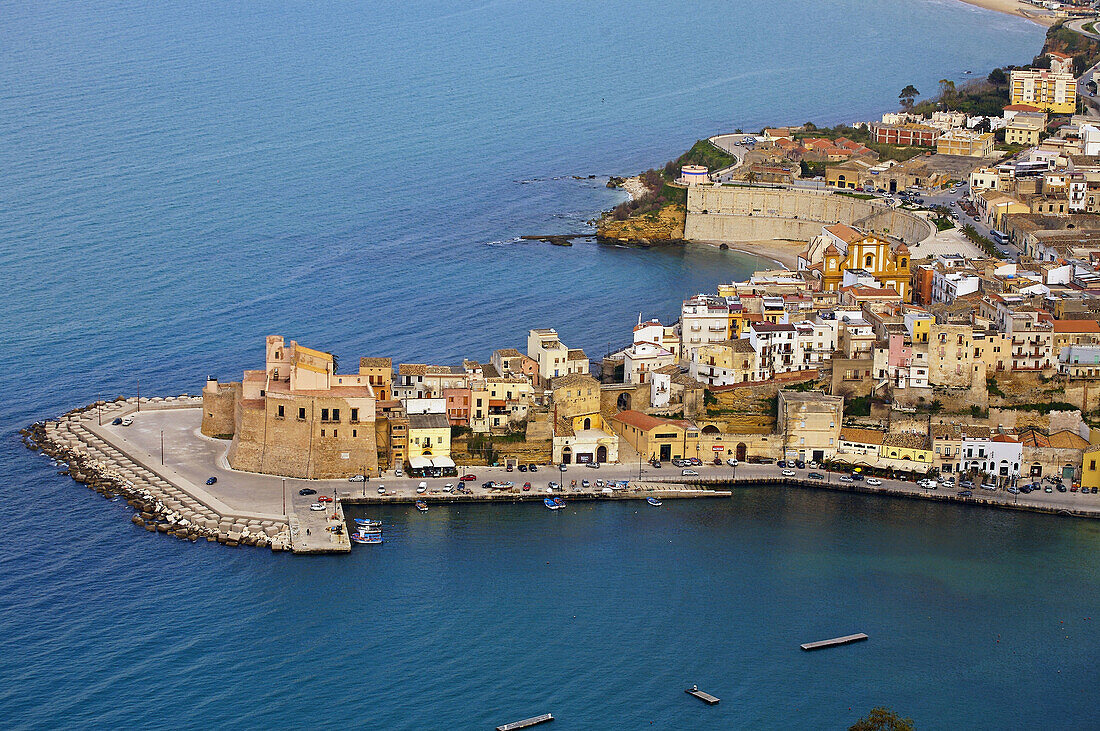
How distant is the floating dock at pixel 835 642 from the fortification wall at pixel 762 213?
142 ft

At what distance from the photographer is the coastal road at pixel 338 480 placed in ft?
170

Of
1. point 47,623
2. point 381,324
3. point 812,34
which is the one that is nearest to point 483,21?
point 812,34

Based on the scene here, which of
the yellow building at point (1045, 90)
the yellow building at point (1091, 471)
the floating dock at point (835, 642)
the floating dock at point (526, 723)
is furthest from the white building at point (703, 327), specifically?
the yellow building at point (1045, 90)

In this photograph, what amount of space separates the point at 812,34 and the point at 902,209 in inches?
3476

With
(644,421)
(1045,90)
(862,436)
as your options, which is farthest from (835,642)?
(1045,90)

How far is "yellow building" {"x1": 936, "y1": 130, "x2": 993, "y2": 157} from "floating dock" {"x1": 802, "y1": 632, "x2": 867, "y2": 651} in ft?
171

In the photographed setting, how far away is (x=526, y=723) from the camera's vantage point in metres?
39.2

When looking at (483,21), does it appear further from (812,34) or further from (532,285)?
(532,285)

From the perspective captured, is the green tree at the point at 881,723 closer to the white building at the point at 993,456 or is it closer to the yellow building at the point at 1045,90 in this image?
the white building at the point at 993,456

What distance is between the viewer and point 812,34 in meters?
166

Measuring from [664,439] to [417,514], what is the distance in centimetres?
935

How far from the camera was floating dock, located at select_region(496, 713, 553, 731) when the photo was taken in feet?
128

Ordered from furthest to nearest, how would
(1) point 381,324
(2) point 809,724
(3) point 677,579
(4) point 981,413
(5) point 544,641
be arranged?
(1) point 381,324, (4) point 981,413, (3) point 677,579, (5) point 544,641, (2) point 809,724

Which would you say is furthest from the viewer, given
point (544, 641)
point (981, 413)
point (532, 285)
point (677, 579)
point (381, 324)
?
point (532, 285)
